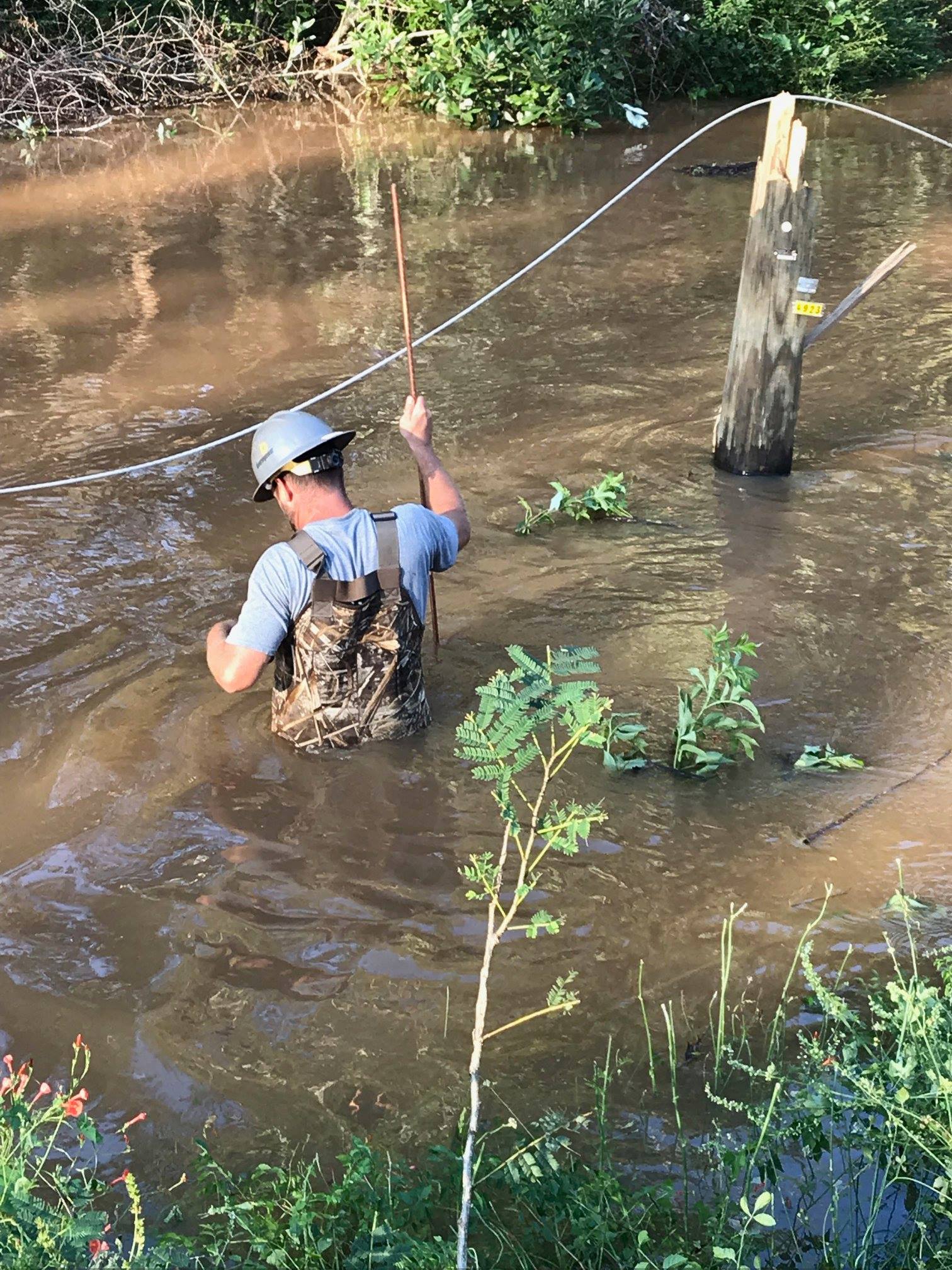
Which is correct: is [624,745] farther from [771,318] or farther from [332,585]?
[771,318]

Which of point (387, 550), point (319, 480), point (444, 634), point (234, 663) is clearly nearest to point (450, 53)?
point (444, 634)

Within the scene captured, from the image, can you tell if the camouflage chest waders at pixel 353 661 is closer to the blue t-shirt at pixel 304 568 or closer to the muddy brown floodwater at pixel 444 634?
the blue t-shirt at pixel 304 568

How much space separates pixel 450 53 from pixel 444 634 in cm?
1291

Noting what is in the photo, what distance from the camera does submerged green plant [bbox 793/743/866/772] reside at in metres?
4.97

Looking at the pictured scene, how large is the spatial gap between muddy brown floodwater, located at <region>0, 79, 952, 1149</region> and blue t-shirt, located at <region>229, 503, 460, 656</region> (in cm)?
70

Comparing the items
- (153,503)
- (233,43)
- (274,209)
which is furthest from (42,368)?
(233,43)

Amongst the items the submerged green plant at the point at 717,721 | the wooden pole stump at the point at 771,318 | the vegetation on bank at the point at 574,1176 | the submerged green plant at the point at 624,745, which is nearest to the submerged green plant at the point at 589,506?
the wooden pole stump at the point at 771,318

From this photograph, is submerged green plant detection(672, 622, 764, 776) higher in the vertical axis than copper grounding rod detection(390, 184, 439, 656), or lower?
lower

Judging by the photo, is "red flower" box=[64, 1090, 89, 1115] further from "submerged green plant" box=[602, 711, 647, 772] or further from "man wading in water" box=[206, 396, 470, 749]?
"submerged green plant" box=[602, 711, 647, 772]

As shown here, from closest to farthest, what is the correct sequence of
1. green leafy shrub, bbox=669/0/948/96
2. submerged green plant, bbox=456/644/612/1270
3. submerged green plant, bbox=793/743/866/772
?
submerged green plant, bbox=456/644/612/1270 → submerged green plant, bbox=793/743/866/772 → green leafy shrub, bbox=669/0/948/96

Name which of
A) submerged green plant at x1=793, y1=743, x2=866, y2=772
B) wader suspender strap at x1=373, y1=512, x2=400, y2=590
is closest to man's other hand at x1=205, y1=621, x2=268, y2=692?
wader suspender strap at x1=373, y1=512, x2=400, y2=590

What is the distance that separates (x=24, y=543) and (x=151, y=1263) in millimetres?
5112

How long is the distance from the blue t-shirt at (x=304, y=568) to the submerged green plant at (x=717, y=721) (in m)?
1.19

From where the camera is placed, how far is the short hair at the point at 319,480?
15.4 ft
